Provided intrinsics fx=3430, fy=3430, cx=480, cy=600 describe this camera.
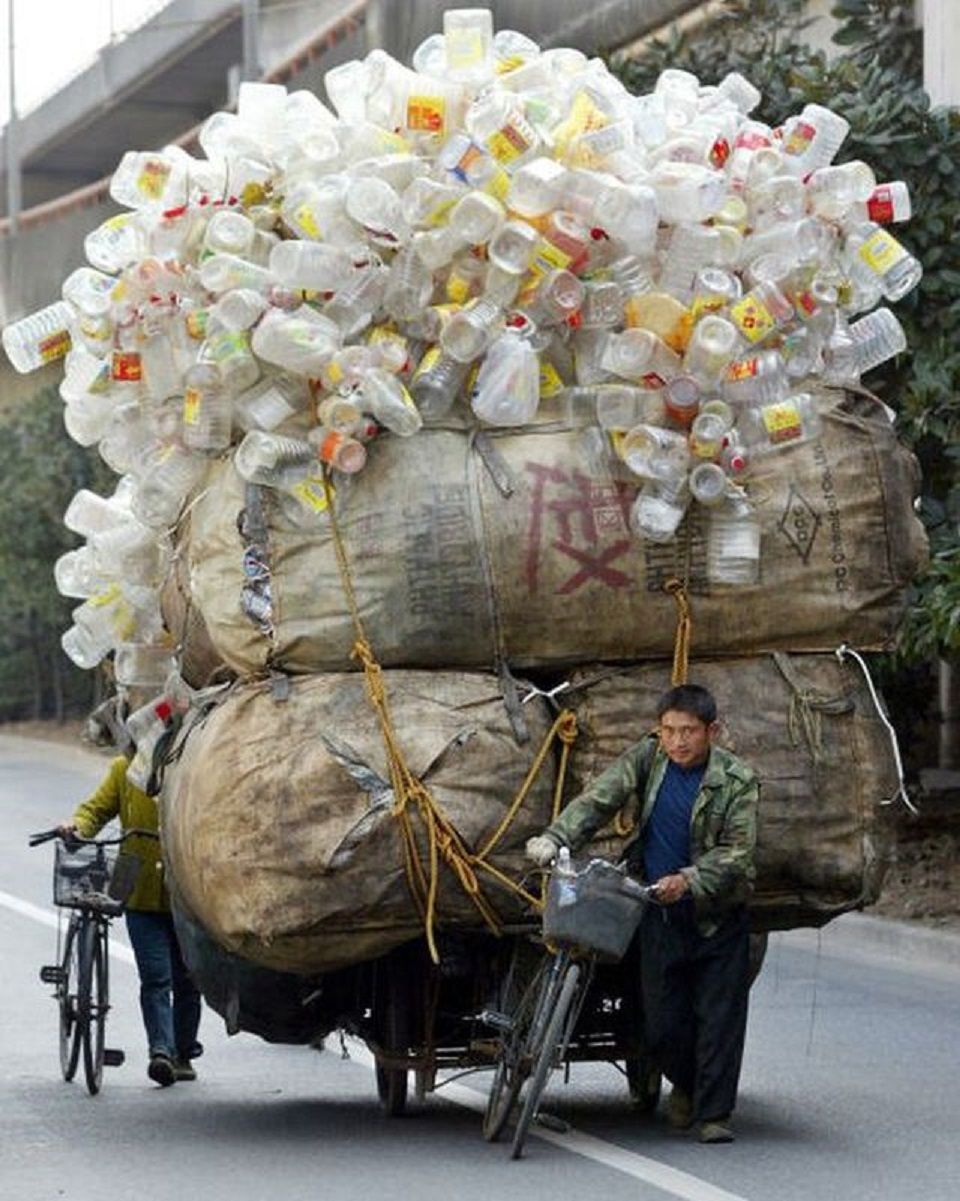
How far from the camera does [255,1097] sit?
13.0 metres

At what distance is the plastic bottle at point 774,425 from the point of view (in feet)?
36.0

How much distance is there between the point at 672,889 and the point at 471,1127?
1.50 m

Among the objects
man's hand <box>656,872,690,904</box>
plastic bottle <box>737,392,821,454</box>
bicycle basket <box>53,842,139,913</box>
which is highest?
plastic bottle <box>737,392,821,454</box>

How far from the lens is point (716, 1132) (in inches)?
430

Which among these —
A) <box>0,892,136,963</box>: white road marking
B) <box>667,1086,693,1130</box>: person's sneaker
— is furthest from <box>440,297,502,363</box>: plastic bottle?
<box>0,892,136,963</box>: white road marking

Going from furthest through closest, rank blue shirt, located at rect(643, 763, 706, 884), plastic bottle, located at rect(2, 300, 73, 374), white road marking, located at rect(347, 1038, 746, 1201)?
plastic bottle, located at rect(2, 300, 73, 374)
blue shirt, located at rect(643, 763, 706, 884)
white road marking, located at rect(347, 1038, 746, 1201)

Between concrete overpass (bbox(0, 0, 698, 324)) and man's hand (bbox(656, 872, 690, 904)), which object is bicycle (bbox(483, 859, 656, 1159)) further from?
concrete overpass (bbox(0, 0, 698, 324))

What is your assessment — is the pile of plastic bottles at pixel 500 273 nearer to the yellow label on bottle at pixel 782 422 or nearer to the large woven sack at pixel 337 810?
the yellow label on bottle at pixel 782 422

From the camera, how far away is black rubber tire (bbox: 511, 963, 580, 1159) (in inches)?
411

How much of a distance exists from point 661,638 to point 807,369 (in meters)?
1.03

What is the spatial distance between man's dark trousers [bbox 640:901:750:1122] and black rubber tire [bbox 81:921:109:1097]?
2828 millimetres

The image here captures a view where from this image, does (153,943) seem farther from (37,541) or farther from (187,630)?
(37,541)

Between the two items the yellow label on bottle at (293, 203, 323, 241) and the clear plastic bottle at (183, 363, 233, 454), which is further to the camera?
the clear plastic bottle at (183, 363, 233, 454)

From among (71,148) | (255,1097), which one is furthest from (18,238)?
(255,1097)
